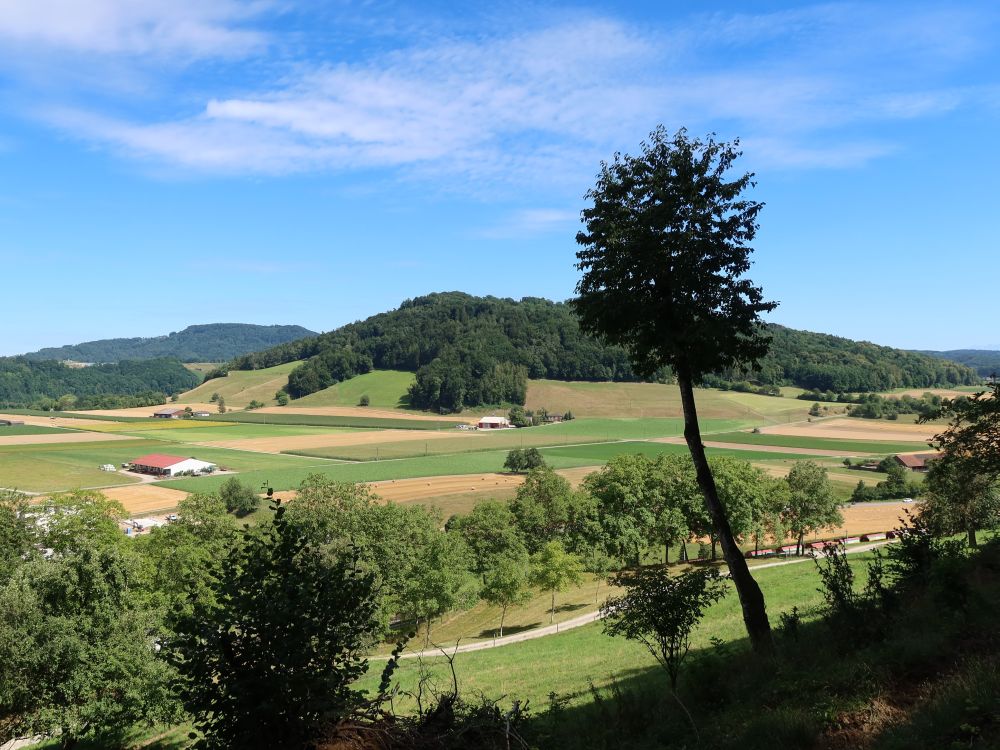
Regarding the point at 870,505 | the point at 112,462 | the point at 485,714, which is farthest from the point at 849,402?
the point at 485,714

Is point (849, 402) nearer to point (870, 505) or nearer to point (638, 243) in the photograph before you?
point (870, 505)

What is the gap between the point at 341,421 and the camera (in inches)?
6230

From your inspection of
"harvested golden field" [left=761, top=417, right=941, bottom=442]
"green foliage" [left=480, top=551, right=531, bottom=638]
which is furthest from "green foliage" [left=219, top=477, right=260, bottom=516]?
"harvested golden field" [left=761, top=417, right=941, bottom=442]

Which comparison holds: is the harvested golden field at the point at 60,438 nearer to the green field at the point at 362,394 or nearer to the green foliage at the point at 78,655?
the green field at the point at 362,394

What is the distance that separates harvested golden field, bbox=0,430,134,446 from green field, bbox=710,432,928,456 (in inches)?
4890

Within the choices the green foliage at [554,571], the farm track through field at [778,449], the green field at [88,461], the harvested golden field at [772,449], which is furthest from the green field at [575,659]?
the farm track through field at [778,449]

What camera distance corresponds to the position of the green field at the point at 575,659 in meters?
18.3

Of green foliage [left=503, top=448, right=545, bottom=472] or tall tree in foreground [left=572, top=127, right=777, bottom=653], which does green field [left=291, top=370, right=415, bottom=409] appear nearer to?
green foliage [left=503, top=448, right=545, bottom=472]

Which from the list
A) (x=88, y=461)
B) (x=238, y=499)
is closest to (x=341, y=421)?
(x=88, y=461)

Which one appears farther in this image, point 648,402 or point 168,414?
point 168,414

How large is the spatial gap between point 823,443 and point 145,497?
108 meters

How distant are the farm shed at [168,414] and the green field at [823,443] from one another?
476 ft

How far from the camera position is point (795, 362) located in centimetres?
18275

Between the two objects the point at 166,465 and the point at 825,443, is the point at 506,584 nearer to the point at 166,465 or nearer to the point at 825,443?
the point at 166,465
